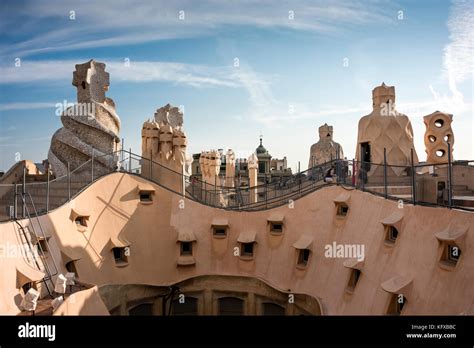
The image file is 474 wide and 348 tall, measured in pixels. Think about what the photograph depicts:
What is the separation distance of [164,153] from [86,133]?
3.26 metres

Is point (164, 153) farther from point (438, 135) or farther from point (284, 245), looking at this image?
point (438, 135)

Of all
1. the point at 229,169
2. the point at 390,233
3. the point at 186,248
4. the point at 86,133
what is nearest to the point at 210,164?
the point at 229,169

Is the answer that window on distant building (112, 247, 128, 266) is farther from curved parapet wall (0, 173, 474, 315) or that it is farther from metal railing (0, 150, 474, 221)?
metal railing (0, 150, 474, 221)

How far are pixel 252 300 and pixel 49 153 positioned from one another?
10183mm

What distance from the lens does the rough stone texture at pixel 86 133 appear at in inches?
643

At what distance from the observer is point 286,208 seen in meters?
15.4

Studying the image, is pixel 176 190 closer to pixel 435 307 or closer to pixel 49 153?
pixel 49 153

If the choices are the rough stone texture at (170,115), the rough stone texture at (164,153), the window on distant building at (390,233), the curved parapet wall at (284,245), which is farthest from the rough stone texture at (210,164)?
the window on distant building at (390,233)

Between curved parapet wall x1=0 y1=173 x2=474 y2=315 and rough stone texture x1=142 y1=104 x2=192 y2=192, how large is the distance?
3.41ft

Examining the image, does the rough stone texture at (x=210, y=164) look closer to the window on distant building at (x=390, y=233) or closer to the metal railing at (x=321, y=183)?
the metal railing at (x=321, y=183)

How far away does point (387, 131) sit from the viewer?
56.8 ft

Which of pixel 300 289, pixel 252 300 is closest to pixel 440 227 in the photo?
pixel 300 289

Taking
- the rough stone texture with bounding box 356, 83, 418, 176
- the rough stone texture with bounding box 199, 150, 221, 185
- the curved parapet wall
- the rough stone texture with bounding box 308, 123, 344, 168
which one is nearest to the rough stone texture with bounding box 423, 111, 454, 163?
the rough stone texture with bounding box 356, 83, 418, 176

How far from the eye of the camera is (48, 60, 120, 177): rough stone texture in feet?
53.6
